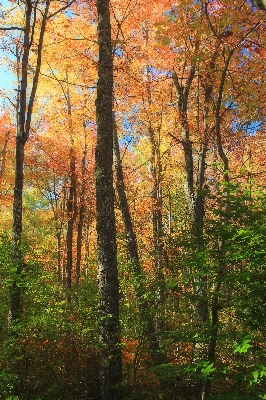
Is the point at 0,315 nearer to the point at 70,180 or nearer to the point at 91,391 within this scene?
the point at 91,391

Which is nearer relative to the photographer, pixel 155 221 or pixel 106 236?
pixel 106 236

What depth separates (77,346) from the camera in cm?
598

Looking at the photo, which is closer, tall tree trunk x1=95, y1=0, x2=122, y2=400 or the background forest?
the background forest

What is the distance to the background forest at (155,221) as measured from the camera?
4.25 m

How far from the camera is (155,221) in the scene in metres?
15.1

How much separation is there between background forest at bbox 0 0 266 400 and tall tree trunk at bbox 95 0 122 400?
0.11 metres

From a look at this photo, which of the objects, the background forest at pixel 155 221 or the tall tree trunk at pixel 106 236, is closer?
the background forest at pixel 155 221

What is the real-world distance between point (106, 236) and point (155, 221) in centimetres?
928

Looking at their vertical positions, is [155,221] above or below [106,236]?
above

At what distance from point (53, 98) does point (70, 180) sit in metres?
4.37

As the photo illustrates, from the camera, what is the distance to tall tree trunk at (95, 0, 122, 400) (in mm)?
5348

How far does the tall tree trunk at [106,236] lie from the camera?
17.5 feet

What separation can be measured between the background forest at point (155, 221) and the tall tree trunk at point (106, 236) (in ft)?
0.38

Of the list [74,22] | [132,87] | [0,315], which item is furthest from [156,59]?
[0,315]
